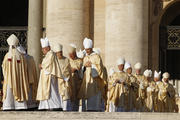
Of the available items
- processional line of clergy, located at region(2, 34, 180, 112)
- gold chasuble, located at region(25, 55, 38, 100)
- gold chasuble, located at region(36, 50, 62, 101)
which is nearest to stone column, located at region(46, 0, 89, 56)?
processional line of clergy, located at region(2, 34, 180, 112)

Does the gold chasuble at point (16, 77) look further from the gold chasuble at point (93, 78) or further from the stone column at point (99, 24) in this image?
the stone column at point (99, 24)

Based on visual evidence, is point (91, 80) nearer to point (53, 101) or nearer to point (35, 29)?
point (53, 101)

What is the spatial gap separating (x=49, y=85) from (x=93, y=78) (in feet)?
6.48

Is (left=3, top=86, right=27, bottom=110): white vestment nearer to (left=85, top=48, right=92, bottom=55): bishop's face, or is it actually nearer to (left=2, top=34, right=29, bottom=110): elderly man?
(left=2, top=34, right=29, bottom=110): elderly man

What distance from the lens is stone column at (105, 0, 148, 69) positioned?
25953 millimetres

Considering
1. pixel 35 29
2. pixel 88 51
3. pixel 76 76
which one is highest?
pixel 35 29

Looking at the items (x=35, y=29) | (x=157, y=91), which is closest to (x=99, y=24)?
(x=35, y=29)

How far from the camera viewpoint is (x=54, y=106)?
19688 mm

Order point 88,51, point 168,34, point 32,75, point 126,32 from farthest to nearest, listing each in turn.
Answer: point 168,34, point 126,32, point 88,51, point 32,75

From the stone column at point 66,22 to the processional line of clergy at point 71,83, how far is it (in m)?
2.58

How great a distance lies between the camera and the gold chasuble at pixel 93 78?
69.8 ft

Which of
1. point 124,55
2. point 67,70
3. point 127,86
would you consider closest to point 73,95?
point 67,70

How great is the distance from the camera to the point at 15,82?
20109 millimetres

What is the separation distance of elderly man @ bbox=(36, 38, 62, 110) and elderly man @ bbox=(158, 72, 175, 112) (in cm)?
644
